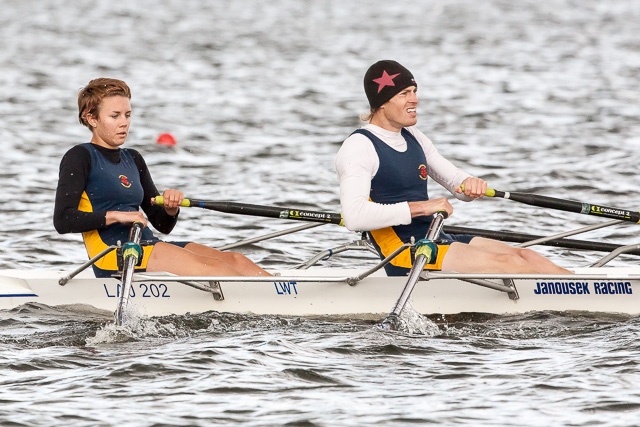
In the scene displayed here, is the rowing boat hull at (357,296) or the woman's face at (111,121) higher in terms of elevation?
the woman's face at (111,121)

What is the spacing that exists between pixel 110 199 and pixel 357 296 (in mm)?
1769

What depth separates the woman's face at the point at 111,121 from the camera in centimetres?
789

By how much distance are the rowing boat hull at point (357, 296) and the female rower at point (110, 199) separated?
0.17 meters

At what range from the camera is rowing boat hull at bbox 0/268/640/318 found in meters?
7.98

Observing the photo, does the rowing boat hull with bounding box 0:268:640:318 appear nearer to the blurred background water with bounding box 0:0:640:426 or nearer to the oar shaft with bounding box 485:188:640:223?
the blurred background water with bounding box 0:0:640:426

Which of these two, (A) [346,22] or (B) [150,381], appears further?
(A) [346,22]

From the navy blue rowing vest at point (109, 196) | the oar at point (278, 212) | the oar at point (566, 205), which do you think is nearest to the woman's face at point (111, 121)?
the navy blue rowing vest at point (109, 196)

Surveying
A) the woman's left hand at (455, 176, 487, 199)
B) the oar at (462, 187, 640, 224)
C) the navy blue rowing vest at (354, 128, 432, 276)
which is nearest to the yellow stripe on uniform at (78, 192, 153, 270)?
the navy blue rowing vest at (354, 128, 432, 276)

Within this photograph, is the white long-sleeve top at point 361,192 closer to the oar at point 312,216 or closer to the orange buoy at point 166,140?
the oar at point 312,216

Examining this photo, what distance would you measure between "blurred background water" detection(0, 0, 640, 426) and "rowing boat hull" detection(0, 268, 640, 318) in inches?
4.7

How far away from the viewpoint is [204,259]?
8.04 m

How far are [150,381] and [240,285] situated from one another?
5.27 ft

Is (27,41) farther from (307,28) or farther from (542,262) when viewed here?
(542,262)

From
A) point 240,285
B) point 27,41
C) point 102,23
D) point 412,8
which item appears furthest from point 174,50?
point 240,285
